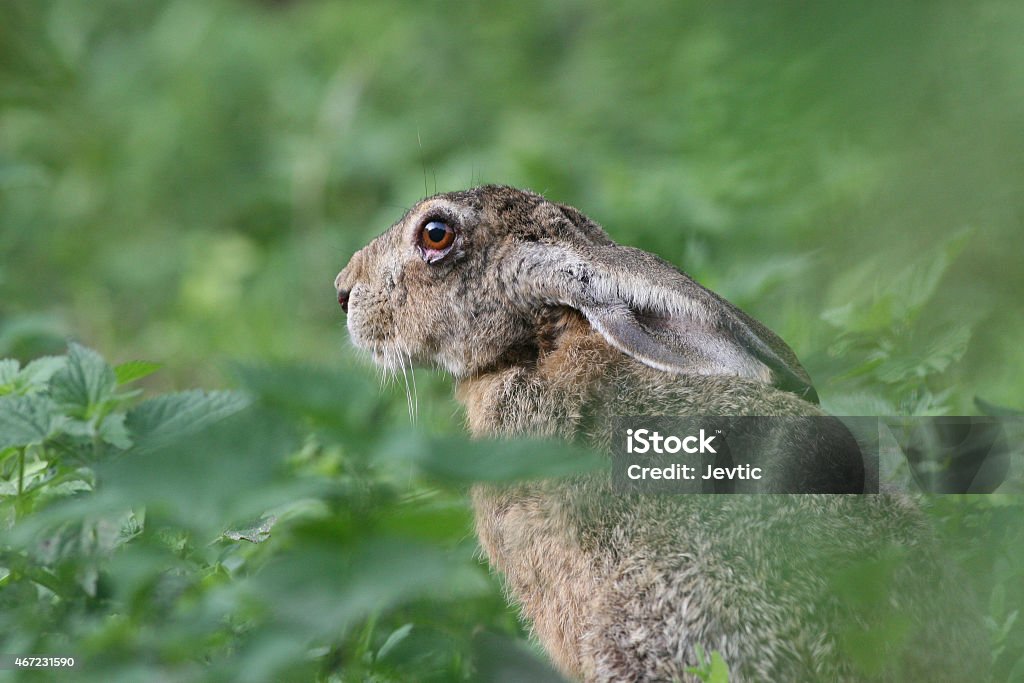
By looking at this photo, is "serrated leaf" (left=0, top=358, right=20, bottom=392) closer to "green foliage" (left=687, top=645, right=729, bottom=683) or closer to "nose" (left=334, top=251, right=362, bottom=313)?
"nose" (left=334, top=251, right=362, bottom=313)

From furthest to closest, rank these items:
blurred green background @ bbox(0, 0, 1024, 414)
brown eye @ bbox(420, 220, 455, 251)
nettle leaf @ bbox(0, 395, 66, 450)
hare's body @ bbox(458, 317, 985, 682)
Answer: brown eye @ bbox(420, 220, 455, 251) → hare's body @ bbox(458, 317, 985, 682) → nettle leaf @ bbox(0, 395, 66, 450) → blurred green background @ bbox(0, 0, 1024, 414)

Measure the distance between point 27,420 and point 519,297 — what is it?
5.66 feet

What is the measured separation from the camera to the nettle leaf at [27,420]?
2.47 metres

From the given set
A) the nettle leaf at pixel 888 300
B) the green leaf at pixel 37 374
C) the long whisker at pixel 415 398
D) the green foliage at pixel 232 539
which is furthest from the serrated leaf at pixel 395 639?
the nettle leaf at pixel 888 300

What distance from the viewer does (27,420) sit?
8.39ft

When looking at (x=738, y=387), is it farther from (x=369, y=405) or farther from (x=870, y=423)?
(x=369, y=405)

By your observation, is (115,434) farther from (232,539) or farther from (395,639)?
(395,639)

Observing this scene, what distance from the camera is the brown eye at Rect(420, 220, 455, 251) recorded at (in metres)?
4.03

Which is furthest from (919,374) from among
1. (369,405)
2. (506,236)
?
(369,405)

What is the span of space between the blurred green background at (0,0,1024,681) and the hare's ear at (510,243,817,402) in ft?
1.20

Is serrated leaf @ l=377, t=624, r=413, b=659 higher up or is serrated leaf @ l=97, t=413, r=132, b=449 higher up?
serrated leaf @ l=97, t=413, r=132, b=449

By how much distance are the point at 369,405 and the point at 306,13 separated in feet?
30.2

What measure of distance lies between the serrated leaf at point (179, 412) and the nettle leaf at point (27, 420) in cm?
19

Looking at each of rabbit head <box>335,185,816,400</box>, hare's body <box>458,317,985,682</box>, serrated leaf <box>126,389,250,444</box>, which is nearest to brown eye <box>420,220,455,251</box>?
rabbit head <box>335,185,816,400</box>
